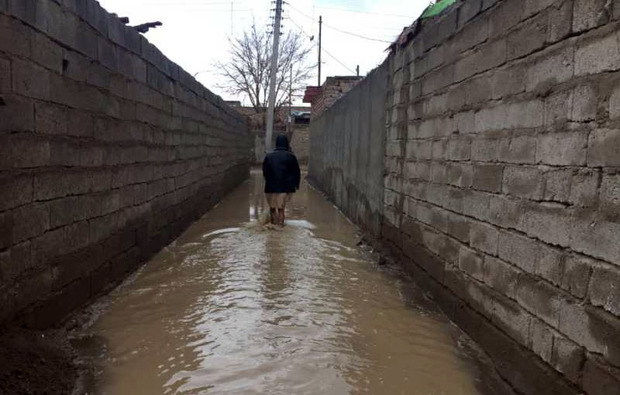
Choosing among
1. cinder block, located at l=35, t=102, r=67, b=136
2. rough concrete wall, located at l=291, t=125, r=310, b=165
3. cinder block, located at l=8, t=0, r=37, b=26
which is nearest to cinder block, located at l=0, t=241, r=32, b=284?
cinder block, located at l=35, t=102, r=67, b=136

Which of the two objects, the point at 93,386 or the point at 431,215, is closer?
the point at 93,386

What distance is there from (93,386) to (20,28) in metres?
2.25

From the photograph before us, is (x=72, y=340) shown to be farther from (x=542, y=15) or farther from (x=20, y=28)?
(x=542, y=15)

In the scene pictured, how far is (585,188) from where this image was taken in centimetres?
247

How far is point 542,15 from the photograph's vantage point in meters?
2.93

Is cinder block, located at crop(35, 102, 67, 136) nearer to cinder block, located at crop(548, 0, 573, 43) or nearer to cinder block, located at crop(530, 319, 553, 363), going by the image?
cinder block, located at crop(548, 0, 573, 43)

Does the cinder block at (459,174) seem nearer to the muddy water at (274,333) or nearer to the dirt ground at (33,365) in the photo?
the muddy water at (274,333)

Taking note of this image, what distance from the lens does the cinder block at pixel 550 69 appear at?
8.75 feet

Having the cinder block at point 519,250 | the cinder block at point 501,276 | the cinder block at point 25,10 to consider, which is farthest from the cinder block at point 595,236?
the cinder block at point 25,10

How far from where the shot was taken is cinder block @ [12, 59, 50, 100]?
3.18 metres

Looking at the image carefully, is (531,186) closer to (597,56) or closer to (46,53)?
(597,56)

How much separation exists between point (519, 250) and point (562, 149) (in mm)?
715

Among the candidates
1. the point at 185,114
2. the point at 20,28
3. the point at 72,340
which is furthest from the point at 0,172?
the point at 185,114

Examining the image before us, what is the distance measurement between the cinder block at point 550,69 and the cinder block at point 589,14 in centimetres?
13
